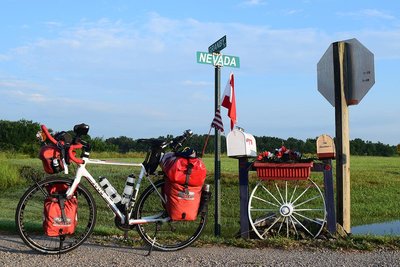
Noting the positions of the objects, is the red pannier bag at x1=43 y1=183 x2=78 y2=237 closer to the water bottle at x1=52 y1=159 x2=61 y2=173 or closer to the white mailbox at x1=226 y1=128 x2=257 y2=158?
the water bottle at x1=52 y1=159 x2=61 y2=173

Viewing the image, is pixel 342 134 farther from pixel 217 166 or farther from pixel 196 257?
pixel 196 257

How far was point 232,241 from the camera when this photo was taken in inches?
267

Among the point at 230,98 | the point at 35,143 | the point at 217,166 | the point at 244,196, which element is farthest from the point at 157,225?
the point at 35,143

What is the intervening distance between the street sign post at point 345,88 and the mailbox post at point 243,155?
124 centimetres

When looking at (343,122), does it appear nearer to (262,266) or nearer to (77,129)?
(262,266)

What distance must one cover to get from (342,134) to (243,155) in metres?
1.43

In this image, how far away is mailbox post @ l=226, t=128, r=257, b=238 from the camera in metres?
7.22

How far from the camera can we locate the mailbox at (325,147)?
706 cm

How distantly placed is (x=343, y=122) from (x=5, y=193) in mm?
14444

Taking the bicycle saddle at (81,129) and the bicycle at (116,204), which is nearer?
the bicycle at (116,204)

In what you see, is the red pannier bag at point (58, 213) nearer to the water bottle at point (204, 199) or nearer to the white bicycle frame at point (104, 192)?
the white bicycle frame at point (104, 192)

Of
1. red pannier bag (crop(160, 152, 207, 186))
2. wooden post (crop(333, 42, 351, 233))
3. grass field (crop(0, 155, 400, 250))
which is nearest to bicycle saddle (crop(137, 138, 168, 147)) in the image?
red pannier bag (crop(160, 152, 207, 186))

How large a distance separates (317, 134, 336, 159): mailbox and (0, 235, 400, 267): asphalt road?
4.18ft

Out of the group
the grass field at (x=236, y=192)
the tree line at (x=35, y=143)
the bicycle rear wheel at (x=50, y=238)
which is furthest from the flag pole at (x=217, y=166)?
the tree line at (x=35, y=143)
